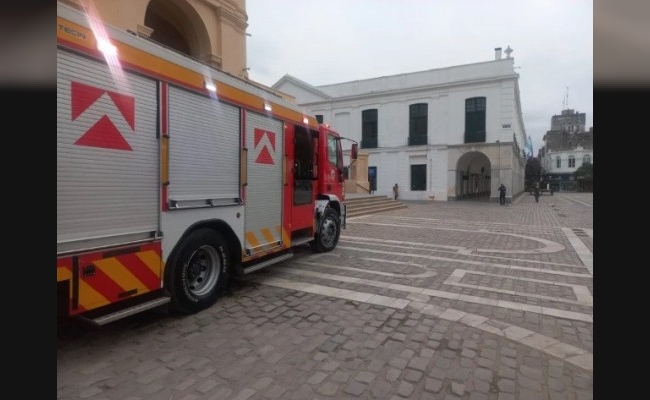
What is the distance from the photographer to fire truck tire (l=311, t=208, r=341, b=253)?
826 cm

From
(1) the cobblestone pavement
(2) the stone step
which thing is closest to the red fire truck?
(1) the cobblestone pavement

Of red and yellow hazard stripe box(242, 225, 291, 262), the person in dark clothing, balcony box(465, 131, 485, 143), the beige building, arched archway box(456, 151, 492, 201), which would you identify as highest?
the beige building

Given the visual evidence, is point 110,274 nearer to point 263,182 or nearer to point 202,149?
point 202,149

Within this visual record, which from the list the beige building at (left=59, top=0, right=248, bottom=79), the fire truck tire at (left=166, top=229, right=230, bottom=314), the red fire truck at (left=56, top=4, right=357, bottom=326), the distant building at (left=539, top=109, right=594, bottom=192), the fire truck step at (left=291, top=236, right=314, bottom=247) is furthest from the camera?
the distant building at (left=539, top=109, right=594, bottom=192)

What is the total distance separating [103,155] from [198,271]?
6.46ft

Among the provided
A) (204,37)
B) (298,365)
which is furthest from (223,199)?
(204,37)

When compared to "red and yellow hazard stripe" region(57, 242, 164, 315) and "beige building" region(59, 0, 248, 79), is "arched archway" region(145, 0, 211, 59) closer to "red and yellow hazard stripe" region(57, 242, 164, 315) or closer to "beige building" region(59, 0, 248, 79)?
"beige building" region(59, 0, 248, 79)

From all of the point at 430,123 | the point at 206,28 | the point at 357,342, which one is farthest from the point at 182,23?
the point at 430,123

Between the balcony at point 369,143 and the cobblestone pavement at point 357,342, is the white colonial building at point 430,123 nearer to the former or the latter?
the balcony at point 369,143

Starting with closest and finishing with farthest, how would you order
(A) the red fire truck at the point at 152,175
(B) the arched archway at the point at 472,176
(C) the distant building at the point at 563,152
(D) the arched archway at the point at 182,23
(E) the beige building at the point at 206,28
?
(A) the red fire truck at the point at 152,175 → (D) the arched archway at the point at 182,23 → (E) the beige building at the point at 206,28 → (B) the arched archway at the point at 472,176 → (C) the distant building at the point at 563,152

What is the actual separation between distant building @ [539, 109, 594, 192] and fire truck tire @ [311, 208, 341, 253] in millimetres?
60911

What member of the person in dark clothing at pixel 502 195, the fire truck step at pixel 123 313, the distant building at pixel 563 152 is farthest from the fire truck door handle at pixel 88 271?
the distant building at pixel 563 152

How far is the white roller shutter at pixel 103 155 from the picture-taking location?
317 cm

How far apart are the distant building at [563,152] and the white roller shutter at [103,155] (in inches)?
2599
